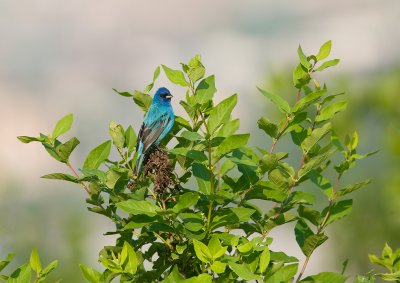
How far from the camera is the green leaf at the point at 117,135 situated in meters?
4.17

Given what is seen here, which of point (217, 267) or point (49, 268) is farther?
point (49, 268)

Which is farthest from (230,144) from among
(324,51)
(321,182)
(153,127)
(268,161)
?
(153,127)

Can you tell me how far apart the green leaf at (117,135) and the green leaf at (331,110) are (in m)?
1.13

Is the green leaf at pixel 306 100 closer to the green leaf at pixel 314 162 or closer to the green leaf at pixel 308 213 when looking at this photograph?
the green leaf at pixel 314 162

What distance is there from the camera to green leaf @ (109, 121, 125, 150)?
4168 millimetres

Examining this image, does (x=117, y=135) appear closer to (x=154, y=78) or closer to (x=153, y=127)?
(x=154, y=78)

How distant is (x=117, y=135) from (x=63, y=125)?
0.32m

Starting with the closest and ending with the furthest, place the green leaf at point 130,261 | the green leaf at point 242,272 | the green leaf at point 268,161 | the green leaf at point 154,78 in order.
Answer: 1. the green leaf at point 242,272
2. the green leaf at point 130,261
3. the green leaf at point 268,161
4. the green leaf at point 154,78

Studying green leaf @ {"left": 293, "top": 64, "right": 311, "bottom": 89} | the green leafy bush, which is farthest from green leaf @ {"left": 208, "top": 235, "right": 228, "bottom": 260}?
green leaf @ {"left": 293, "top": 64, "right": 311, "bottom": 89}

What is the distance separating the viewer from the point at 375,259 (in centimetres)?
439

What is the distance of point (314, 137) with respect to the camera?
3.86m

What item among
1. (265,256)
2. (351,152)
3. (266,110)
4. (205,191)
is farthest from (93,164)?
(266,110)

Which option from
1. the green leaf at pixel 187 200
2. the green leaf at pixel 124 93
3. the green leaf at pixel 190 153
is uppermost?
the green leaf at pixel 124 93

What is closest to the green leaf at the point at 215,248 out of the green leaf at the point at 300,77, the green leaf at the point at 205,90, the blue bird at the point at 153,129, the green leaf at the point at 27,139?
the green leaf at the point at 205,90
